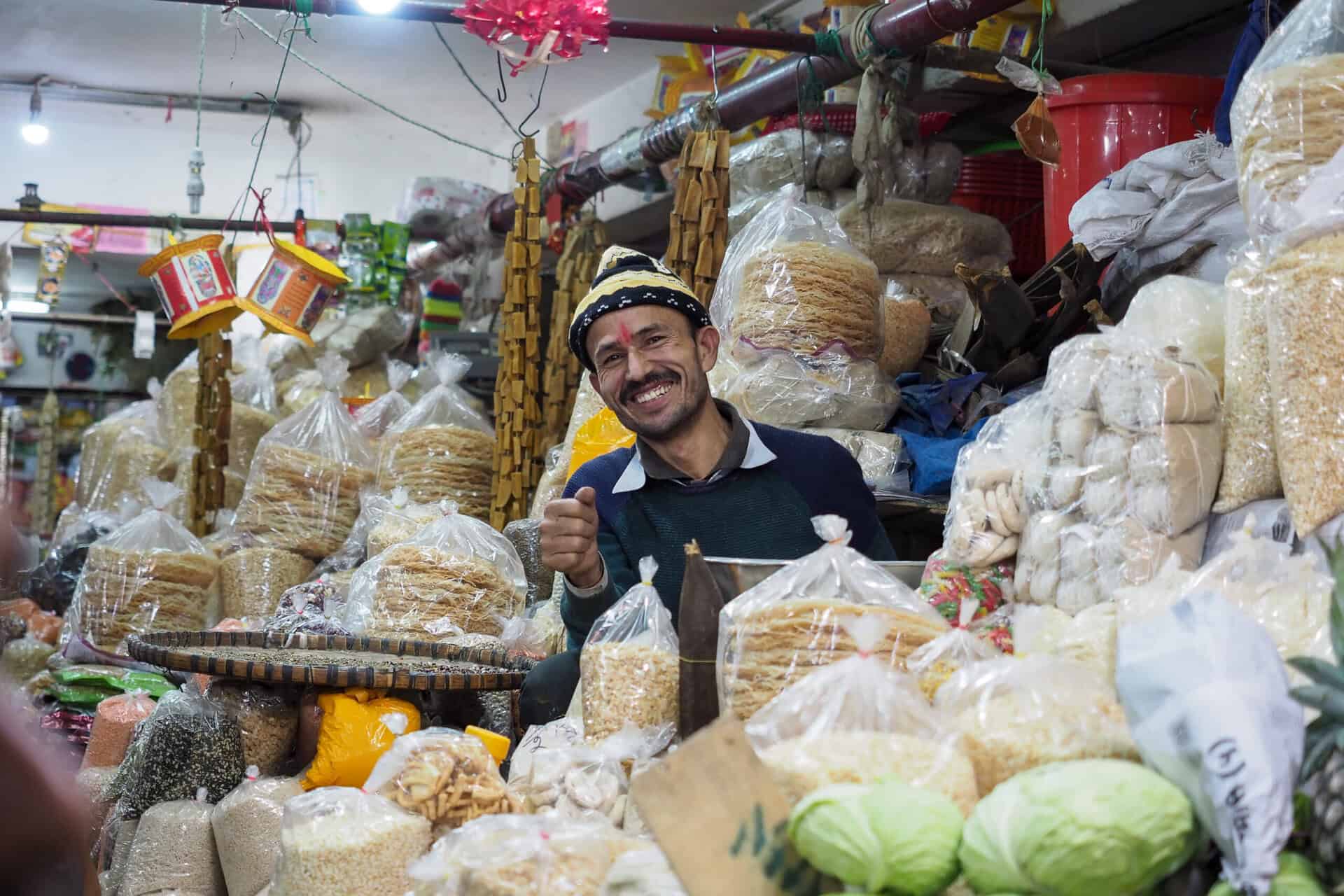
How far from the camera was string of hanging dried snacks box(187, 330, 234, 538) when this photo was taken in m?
4.53

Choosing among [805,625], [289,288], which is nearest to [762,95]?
[289,288]

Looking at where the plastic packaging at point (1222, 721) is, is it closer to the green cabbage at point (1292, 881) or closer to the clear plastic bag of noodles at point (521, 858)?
the green cabbage at point (1292, 881)

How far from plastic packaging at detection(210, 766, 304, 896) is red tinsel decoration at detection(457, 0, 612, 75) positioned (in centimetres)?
160

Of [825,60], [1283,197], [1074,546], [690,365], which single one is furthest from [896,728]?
[825,60]

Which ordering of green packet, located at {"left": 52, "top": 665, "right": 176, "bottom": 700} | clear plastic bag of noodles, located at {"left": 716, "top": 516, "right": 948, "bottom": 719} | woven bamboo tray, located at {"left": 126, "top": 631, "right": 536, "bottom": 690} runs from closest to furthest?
clear plastic bag of noodles, located at {"left": 716, "top": 516, "right": 948, "bottom": 719} → woven bamboo tray, located at {"left": 126, "top": 631, "right": 536, "bottom": 690} → green packet, located at {"left": 52, "top": 665, "right": 176, "bottom": 700}

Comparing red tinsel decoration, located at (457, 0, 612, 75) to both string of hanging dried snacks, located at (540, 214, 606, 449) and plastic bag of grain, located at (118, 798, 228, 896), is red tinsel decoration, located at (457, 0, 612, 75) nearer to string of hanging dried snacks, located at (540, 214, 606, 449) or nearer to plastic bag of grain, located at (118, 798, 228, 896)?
string of hanging dried snacks, located at (540, 214, 606, 449)

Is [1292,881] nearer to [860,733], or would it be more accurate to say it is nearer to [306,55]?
[860,733]

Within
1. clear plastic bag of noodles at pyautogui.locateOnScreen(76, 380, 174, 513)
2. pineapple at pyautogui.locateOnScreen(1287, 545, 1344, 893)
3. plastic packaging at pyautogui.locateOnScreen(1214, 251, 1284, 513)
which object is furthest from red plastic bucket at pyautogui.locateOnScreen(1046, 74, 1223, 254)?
clear plastic bag of noodles at pyautogui.locateOnScreen(76, 380, 174, 513)

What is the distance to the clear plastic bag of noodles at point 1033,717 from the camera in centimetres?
92

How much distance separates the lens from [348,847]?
49.4 inches

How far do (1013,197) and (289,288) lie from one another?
2.21 metres

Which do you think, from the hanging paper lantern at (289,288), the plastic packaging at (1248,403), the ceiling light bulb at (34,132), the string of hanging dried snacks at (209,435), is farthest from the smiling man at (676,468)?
Result: the ceiling light bulb at (34,132)

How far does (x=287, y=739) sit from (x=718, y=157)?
1.77m

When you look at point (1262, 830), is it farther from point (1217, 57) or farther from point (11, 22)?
point (11, 22)
